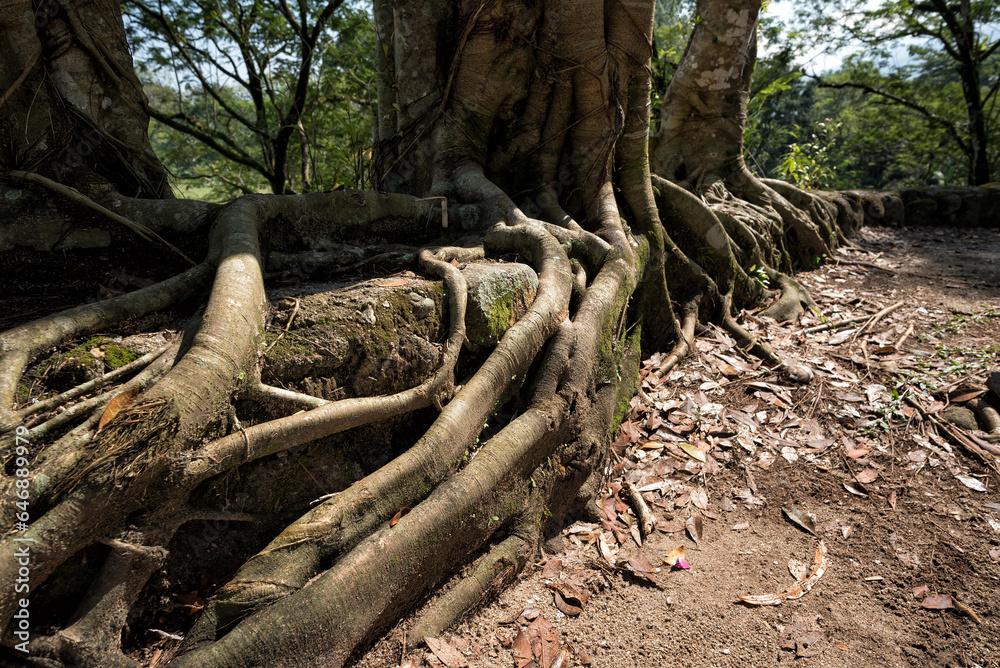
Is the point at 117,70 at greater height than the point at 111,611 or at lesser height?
greater

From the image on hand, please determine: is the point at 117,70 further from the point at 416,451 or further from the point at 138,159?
the point at 416,451

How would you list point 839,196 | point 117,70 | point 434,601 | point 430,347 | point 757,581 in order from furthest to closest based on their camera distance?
point 839,196 < point 117,70 < point 430,347 < point 757,581 < point 434,601

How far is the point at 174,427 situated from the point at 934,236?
11561 millimetres

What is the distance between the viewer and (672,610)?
245 centimetres

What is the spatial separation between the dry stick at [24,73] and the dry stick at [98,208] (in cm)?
46

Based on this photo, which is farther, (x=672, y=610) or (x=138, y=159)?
(x=138, y=159)

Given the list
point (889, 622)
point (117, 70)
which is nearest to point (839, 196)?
point (889, 622)

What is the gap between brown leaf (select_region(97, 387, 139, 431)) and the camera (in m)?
1.88

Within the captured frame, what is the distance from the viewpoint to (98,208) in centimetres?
305

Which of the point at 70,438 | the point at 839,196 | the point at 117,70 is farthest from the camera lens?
the point at 839,196

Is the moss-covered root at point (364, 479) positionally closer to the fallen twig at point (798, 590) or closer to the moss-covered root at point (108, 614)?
the moss-covered root at point (108, 614)

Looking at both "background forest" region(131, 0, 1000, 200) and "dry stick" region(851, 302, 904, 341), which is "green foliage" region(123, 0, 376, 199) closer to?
"background forest" region(131, 0, 1000, 200)

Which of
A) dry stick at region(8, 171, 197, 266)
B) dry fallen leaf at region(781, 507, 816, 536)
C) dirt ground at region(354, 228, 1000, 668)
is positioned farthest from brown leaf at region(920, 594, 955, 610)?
dry stick at region(8, 171, 197, 266)

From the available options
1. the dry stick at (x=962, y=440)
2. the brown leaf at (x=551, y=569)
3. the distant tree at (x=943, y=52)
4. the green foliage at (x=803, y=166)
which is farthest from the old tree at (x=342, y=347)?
the distant tree at (x=943, y=52)
